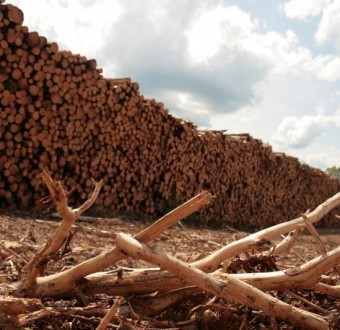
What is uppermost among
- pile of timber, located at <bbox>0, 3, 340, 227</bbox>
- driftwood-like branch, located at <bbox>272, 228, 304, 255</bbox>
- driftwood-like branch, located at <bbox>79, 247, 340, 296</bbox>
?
pile of timber, located at <bbox>0, 3, 340, 227</bbox>

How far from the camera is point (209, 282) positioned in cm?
233

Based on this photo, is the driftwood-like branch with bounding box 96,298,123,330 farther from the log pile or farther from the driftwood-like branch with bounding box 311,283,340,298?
the driftwood-like branch with bounding box 311,283,340,298

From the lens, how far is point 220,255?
8.45 ft

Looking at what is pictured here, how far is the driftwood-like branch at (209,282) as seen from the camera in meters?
2.30

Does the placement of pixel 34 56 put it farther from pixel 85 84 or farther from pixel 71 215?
pixel 71 215

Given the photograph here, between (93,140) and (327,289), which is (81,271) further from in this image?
(93,140)

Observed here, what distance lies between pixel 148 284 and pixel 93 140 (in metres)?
6.01

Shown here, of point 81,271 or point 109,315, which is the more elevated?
point 81,271

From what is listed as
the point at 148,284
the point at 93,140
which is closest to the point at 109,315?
the point at 148,284

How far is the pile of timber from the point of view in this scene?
7086mm

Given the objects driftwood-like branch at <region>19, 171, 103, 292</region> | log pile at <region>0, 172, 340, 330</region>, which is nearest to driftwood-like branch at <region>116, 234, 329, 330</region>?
log pile at <region>0, 172, 340, 330</region>

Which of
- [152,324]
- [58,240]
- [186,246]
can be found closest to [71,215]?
[58,240]

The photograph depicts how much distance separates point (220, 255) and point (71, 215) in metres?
0.81

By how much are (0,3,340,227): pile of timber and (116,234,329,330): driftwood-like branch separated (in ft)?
17.1
